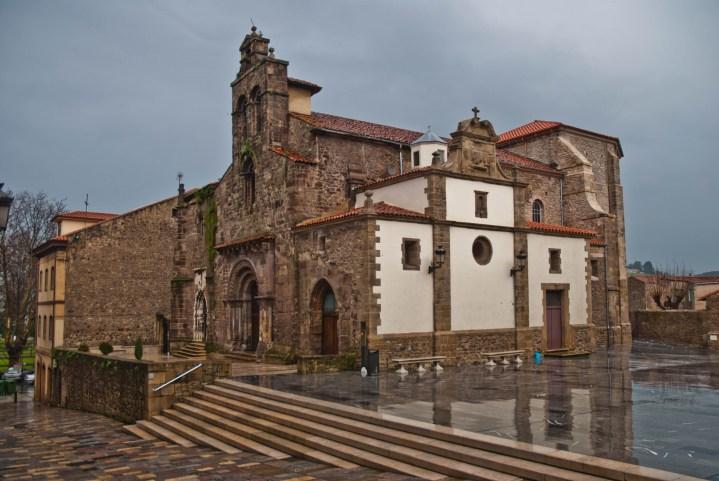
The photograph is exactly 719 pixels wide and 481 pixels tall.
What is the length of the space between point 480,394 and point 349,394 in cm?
311

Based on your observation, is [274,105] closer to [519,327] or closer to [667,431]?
[519,327]

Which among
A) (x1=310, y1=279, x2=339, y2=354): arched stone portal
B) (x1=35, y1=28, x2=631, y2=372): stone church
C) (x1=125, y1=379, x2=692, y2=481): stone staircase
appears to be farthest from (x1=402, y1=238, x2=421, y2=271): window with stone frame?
(x1=125, y1=379, x2=692, y2=481): stone staircase

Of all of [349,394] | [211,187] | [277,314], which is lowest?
[349,394]

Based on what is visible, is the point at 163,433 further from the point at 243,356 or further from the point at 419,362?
the point at 243,356

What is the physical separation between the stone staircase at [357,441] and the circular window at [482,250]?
10.5 meters

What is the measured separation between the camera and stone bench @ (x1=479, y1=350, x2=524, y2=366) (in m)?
21.7

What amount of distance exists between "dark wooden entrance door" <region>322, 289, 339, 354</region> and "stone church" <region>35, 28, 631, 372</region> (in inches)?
2.7

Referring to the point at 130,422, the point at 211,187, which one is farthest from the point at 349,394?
the point at 211,187

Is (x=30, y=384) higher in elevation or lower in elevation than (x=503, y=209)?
lower

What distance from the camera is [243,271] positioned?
27.4 meters

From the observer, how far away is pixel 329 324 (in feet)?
75.4

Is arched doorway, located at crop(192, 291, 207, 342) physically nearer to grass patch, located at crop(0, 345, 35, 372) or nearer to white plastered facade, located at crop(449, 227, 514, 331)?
white plastered facade, located at crop(449, 227, 514, 331)

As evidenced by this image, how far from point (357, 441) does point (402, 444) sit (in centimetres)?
92

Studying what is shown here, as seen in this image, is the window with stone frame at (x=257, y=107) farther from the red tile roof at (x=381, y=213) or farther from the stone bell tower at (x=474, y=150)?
the stone bell tower at (x=474, y=150)
